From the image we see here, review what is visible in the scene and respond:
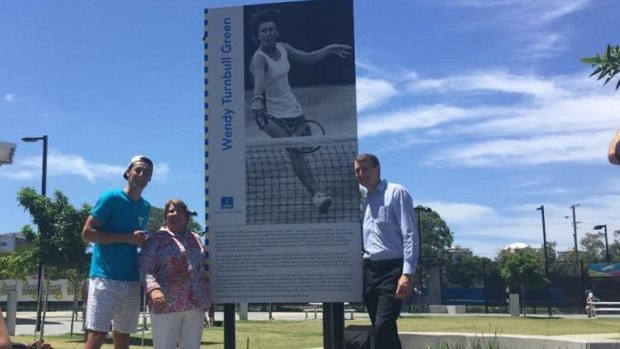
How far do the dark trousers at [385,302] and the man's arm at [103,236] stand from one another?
6.05 ft

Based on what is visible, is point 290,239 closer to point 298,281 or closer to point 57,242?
point 298,281

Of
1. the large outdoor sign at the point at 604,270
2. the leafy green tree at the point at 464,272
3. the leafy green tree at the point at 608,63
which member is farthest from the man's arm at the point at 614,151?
the leafy green tree at the point at 464,272

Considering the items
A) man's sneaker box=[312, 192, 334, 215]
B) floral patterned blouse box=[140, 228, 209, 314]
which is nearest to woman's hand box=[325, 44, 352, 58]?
man's sneaker box=[312, 192, 334, 215]

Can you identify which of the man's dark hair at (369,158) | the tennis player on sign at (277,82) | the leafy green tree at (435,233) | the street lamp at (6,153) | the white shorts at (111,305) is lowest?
the white shorts at (111,305)

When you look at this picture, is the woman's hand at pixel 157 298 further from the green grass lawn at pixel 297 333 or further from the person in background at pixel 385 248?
the green grass lawn at pixel 297 333

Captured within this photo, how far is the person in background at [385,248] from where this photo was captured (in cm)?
501

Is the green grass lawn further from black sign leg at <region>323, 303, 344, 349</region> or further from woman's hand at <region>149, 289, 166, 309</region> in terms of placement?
woman's hand at <region>149, 289, 166, 309</region>

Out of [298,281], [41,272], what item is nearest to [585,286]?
[41,272]

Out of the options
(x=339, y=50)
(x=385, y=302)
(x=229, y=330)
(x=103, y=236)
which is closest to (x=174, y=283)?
(x=103, y=236)

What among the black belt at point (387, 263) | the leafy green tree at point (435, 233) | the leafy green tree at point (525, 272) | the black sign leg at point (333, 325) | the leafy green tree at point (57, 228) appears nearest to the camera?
the black belt at point (387, 263)

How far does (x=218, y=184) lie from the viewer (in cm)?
577

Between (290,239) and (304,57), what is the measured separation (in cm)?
159

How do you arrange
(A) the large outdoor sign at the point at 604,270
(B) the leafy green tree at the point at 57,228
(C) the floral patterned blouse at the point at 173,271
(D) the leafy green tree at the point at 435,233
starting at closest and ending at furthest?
(C) the floral patterned blouse at the point at 173,271 < (B) the leafy green tree at the point at 57,228 < (A) the large outdoor sign at the point at 604,270 < (D) the leafy green tree at the point at 435,233

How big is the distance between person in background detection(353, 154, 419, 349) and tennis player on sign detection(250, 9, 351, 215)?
56 centimetres
